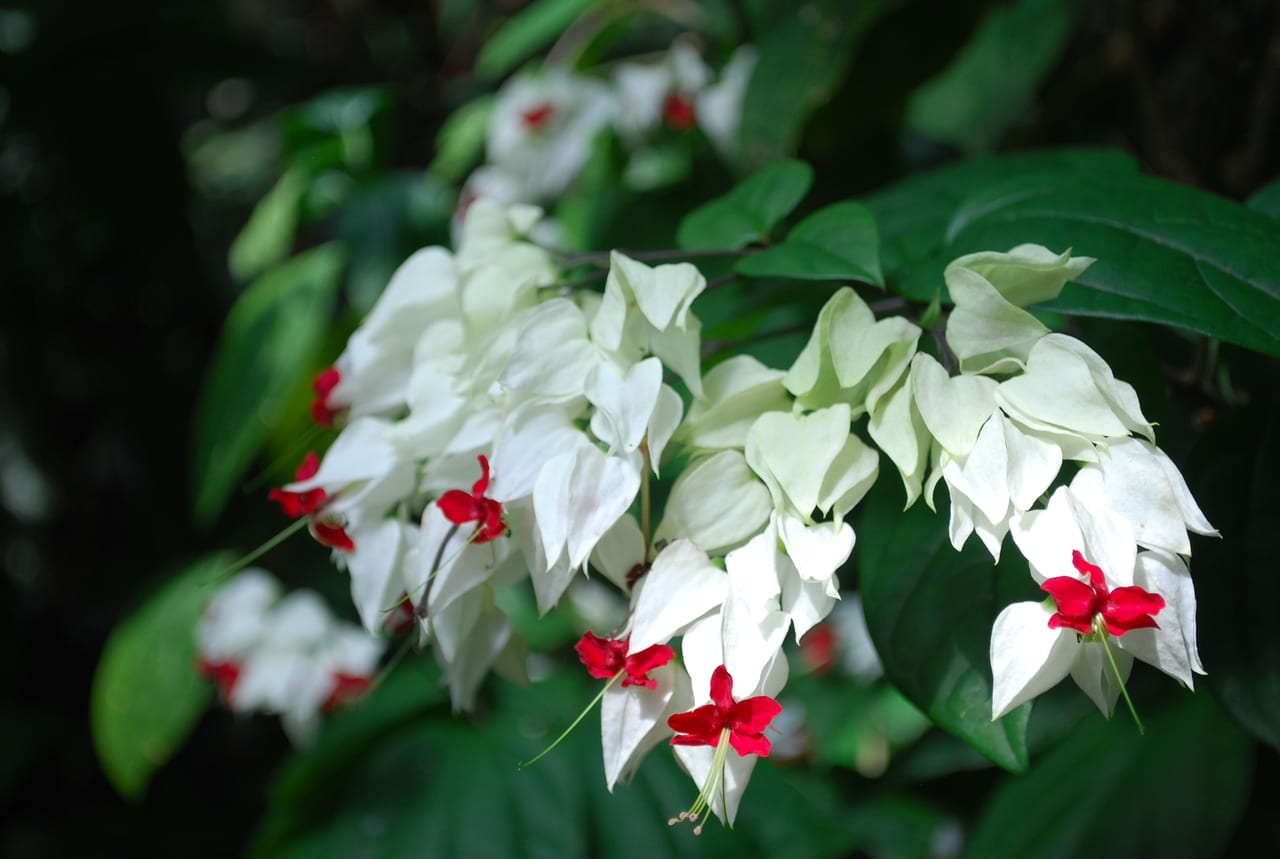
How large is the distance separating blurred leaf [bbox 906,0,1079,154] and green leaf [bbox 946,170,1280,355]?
48 centimetres

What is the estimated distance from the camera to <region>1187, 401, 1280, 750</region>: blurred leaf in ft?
1.40

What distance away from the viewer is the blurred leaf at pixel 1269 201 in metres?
0.52

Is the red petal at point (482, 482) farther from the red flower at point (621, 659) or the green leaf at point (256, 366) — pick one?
the green leaf at point (256, 366)

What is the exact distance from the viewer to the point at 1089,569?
293 mm

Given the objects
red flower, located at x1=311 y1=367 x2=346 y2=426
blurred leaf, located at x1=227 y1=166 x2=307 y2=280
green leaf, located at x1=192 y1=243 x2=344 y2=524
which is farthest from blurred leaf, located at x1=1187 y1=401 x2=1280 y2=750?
blurred leaf, located at x1=227 y1=166 x2=307 y2=280

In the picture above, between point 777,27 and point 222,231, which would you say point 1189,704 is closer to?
point 777,27

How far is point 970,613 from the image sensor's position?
39cm

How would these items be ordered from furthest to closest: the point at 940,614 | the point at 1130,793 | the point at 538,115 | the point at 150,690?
the point at 150,690
the point at 538,115
the point at 1130,793
the point at 940,614

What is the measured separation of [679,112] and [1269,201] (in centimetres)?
60

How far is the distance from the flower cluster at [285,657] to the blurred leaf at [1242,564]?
0.85 meters

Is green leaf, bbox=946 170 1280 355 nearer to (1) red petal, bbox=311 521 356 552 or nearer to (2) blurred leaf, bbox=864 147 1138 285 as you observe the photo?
(2) blurred leaf, bbox=864 147 1138 285

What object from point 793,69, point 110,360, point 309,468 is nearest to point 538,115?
point 793,69

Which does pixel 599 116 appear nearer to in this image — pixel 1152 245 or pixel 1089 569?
pixel 1152 245

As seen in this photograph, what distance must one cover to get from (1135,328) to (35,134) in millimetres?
1817
